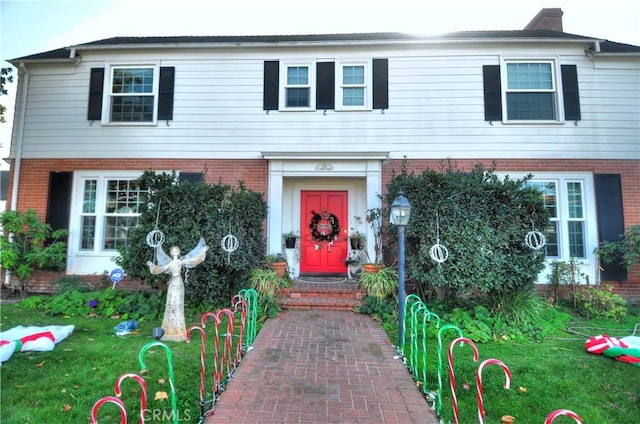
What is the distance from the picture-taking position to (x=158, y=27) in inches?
385

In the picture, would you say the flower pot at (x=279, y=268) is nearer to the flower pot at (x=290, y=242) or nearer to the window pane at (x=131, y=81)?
the flower pot at (x=290, y=242)

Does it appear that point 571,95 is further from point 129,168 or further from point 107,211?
point 107,211

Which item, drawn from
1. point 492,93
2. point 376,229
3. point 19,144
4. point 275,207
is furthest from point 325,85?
point 19,144

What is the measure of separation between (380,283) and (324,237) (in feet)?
8.00

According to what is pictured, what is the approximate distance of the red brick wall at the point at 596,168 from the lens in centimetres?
691

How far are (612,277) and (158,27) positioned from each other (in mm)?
14453

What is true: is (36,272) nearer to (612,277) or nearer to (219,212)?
(219,212)

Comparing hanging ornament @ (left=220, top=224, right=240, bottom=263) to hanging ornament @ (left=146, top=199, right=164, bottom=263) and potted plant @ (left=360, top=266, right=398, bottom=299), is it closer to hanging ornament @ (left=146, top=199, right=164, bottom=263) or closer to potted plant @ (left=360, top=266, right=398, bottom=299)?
hanging ornament @ (left=146, top=199, right=164, bottom=263)

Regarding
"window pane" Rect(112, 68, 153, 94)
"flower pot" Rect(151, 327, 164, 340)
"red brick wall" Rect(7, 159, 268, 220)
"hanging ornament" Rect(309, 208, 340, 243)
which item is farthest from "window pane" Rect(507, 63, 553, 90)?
"window pane" Rect(112, 68, 153, 94)

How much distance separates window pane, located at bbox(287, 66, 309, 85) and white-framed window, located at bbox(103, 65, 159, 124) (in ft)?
11.4

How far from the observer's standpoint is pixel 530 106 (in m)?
7.47

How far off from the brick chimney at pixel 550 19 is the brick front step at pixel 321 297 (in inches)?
389

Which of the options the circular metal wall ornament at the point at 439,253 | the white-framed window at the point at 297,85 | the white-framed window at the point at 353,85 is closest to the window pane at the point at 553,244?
the circular metal wall ornament at the point at 439,253

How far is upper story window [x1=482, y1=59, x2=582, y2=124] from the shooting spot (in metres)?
7.34
